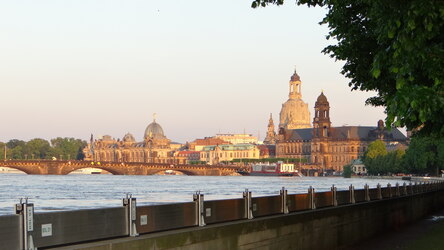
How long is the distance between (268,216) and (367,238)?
9262 millimetres

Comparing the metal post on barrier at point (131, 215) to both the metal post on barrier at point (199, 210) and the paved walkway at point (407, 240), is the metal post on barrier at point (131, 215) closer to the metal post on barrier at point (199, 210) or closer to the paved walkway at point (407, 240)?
the metal post on barrier at point (199, 210)

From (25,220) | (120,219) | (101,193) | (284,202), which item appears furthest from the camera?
(101,193)

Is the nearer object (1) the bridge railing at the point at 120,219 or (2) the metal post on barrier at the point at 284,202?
(1) the bridge railing at the point at 120,219

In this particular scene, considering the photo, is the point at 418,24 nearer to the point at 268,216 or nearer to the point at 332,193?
the point at 268,216

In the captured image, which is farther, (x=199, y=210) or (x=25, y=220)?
(x=199, y=210)

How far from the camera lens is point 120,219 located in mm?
15078

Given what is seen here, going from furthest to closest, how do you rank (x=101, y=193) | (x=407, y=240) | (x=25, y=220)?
(x=101, y=193) → (x=407, y=240) → (x=25, y=220)

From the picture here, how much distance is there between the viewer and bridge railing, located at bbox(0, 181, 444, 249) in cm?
1273

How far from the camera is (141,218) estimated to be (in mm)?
15562

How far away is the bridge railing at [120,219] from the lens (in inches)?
501

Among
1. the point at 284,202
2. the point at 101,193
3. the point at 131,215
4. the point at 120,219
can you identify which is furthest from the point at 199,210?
Result: the point at 101,193

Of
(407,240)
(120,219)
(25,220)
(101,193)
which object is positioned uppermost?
(25,220)

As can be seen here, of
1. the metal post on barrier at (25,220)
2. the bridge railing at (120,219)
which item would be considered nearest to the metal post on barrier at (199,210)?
the bridge railing at (120,219)

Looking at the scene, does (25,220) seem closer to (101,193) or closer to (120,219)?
(120,219)
